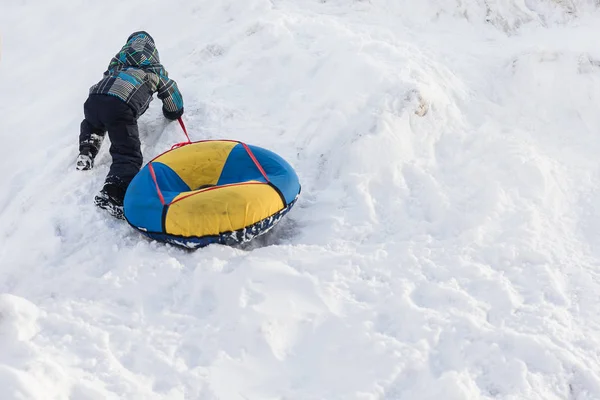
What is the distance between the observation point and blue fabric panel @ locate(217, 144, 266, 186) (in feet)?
12.7

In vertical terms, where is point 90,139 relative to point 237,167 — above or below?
above

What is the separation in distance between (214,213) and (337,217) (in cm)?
93

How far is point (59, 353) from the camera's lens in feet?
8.99

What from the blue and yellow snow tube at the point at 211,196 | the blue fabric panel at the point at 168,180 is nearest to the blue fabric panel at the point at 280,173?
the blue and yellow snow tube at the point at 211,196

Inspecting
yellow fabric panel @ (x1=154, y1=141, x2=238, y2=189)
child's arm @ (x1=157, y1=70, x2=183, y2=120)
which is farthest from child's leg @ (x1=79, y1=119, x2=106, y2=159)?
yellow fabric panel @ (x1=154, y1=141, x2=238, y2=189)

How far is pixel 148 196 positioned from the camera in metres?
3.55

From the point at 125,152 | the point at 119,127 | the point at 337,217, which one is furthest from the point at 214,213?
the point at 119,127

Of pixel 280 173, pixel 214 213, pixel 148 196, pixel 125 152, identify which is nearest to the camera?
pixel 214 213

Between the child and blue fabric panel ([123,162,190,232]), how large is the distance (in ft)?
0.83

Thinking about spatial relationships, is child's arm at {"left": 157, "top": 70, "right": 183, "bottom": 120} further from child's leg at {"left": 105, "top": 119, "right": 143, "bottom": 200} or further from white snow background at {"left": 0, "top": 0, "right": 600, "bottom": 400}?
child's leg at {"left": 105, "top": 119, "right": 143, "bottom": 200}

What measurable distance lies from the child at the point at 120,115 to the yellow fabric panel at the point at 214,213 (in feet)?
2.14

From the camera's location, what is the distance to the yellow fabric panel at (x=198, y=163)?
392 centimetres

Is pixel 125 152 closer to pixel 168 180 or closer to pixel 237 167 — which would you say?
pixel 168 180

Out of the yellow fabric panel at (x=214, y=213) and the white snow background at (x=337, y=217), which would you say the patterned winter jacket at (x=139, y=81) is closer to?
the white snow background at (x=337, y=217)
